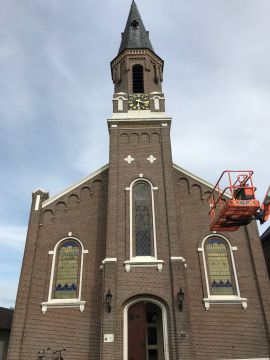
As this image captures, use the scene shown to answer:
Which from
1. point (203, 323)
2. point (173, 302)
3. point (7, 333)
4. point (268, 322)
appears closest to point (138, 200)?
point (173, 302)

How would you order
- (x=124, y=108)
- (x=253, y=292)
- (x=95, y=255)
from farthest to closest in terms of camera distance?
(x=124, y=108), (x=95, y=255), (x=253, y=292)

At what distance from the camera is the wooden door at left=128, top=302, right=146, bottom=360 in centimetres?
1339

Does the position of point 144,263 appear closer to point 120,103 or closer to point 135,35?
point 120,103

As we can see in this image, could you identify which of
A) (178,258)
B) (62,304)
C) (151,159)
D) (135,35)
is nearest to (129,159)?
(151,159)

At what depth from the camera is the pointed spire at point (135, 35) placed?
23080 millimetres

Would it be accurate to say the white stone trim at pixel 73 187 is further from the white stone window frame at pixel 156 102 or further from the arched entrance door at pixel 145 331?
the arched entrance door at pixel 145 331

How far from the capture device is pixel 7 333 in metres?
18.9

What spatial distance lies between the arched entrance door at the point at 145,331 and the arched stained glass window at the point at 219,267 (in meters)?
2.79

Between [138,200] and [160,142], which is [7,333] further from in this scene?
[160,142]

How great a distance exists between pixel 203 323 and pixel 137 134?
10009 mm

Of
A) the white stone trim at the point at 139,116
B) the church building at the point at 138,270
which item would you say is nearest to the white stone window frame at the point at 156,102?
the white stone trim at the point at 139,116

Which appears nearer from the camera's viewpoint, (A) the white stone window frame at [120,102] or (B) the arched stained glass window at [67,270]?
(B) the arched stained glass window at [67,270]

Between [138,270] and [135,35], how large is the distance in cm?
1774

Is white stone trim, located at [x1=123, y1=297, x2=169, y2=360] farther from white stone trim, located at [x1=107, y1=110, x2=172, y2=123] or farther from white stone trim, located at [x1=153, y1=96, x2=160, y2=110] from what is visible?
white stone trim, located at [x1=153, y1=96, x2=160, y2=110]
